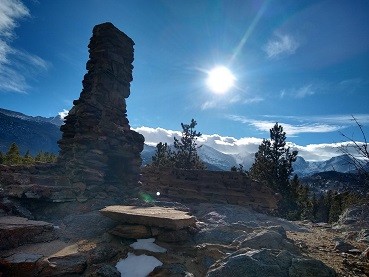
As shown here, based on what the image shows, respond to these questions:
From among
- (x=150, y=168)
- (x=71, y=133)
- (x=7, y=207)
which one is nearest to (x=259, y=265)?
(x=7, y=207)

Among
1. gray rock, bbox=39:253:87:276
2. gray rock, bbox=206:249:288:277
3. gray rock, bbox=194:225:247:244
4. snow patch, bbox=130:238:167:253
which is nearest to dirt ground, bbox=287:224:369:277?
gray rock, bbox=206:249:288:277

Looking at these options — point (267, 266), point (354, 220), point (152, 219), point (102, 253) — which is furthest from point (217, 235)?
point (354, 220)

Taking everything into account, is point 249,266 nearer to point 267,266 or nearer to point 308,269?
point 267,266

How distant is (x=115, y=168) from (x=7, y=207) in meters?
5.65

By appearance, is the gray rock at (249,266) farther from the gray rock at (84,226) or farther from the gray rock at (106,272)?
the gray rock at (84,226)

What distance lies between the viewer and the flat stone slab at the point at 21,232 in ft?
21.6

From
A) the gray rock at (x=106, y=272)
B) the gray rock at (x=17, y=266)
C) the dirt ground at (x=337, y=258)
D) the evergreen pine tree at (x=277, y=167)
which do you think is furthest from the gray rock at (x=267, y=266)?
the evergreen pine tree at (x=277, y=167)

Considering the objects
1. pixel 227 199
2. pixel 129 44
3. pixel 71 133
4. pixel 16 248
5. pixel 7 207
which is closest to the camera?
pixel 16 248

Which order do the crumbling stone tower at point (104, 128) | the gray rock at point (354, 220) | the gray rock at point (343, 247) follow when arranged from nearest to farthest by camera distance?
1. the gray rock at point (343, 247)
2. the crumbling stone tower at point (104, 128)
3. the gray rock at point (354, 220)

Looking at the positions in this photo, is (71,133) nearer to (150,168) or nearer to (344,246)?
(150,168)

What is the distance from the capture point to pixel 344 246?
7.45 m

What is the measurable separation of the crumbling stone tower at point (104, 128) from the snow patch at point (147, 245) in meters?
5.02

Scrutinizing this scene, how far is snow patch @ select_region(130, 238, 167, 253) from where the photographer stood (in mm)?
6730

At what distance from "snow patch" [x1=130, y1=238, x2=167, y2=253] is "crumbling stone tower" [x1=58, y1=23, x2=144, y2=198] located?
502 centimetres
